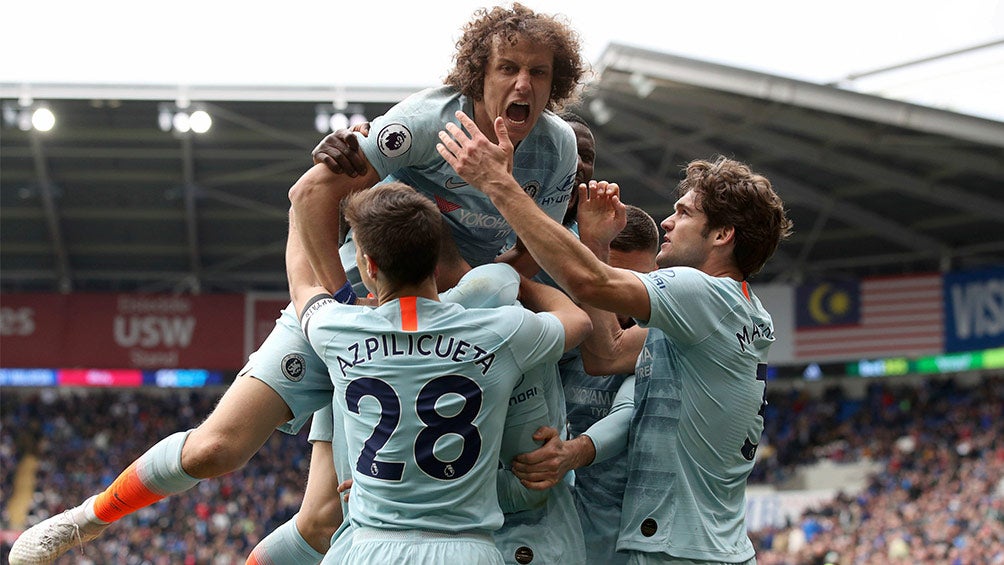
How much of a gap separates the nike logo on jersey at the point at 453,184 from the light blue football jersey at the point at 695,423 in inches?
32.3

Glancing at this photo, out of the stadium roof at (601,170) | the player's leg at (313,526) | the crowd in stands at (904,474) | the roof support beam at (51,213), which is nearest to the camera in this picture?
the player's leg at (313,526)

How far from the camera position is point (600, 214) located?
426 centimetres

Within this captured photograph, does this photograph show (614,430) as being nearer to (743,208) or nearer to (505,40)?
(743,208)

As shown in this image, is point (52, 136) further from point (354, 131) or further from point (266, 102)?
point (354, 131)

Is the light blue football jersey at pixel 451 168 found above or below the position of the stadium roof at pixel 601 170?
below

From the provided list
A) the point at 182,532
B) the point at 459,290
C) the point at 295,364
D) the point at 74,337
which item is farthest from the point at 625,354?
the point at 74,337

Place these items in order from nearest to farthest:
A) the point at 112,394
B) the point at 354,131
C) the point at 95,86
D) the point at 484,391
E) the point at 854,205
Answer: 1. the point at 484,391
2. the point at 354,131
3. the point at 95,86
4. the point at 854,205
5. the point at 112,394

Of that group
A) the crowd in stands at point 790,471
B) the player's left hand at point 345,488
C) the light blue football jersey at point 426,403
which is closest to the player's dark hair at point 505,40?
the light blue football jersey at point 426,403

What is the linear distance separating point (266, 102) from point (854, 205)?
1307 cm

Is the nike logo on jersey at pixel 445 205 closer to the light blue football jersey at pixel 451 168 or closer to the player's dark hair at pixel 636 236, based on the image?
the light blue football jersey at pixel 451 168

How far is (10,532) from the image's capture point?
24.0 metres

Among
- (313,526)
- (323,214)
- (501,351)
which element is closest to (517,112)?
(323,214)

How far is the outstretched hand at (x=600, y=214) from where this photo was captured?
4.22 metres

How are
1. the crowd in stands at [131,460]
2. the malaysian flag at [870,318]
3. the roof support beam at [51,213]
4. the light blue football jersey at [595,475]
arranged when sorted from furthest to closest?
1. the malaysian flag at [870,318]
2. the roof support beam at [51,213]
3. the crowd in stands at [131,460]
4. the light blue football jersey at [595,475]
